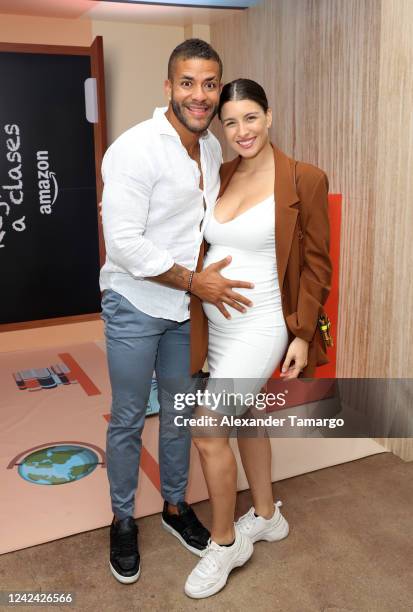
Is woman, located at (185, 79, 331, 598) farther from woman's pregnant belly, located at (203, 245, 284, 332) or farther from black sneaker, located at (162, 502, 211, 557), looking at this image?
black sneaker, located at (162, 502, 211, 557)

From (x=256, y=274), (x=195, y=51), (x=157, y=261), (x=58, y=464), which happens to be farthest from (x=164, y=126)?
(x=58, y=464)

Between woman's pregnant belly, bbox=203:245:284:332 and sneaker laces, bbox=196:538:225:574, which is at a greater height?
woman's pregnant belly, bbox=203:245:284:332

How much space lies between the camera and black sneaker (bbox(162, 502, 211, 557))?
7.00 ft

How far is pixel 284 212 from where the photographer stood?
1790 mm

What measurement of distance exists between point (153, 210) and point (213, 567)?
1083mm

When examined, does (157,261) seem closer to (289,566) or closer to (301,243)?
(301,243)

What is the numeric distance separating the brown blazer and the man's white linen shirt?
3.4 inches

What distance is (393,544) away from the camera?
2164mm

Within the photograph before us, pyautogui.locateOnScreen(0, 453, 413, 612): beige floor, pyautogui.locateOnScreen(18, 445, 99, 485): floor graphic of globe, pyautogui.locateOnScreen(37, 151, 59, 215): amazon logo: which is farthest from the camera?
pyautogui.locateOnScreen(37, 151, 59, 215): amazon logo

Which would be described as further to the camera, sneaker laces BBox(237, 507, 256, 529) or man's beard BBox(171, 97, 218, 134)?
sneaker laces BBox(237, 507, 256, 529)

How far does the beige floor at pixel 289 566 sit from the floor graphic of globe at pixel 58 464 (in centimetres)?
42

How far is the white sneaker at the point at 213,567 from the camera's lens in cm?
191

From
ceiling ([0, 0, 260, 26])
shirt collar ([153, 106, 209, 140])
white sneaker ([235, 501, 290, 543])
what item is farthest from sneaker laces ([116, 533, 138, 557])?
ceiling ([0, 0, 260, 26])

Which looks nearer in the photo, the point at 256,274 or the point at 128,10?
the point at 256,274
